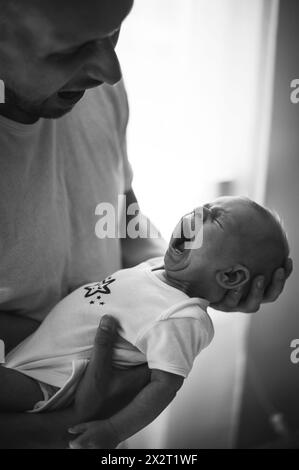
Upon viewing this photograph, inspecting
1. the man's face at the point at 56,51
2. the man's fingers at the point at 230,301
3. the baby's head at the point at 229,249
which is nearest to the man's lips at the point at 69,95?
the man's face at the point at 56,51

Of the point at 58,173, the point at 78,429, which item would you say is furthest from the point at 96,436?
the point at 58,173

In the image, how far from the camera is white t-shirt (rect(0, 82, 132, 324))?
684 millimetres

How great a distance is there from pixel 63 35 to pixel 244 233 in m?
0.36

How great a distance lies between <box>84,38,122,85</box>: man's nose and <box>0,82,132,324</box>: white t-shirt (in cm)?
12

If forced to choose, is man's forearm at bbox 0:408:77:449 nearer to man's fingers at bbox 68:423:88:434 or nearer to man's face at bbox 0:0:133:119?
man's fingers at bbox 68:423:88:434

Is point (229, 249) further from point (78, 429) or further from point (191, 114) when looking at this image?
point (191, 114)

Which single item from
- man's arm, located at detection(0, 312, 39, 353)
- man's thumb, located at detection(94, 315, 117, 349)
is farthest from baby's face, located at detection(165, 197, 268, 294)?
man's arm, located at detection(0, 312, 39, 353)

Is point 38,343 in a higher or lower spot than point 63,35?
lower

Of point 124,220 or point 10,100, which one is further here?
point 124,220

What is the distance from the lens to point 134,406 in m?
0.68

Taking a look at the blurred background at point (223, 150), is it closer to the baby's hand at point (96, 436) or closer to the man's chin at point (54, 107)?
the man's chin at point (54, 107)

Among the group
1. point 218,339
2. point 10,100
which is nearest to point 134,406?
point 10,100
